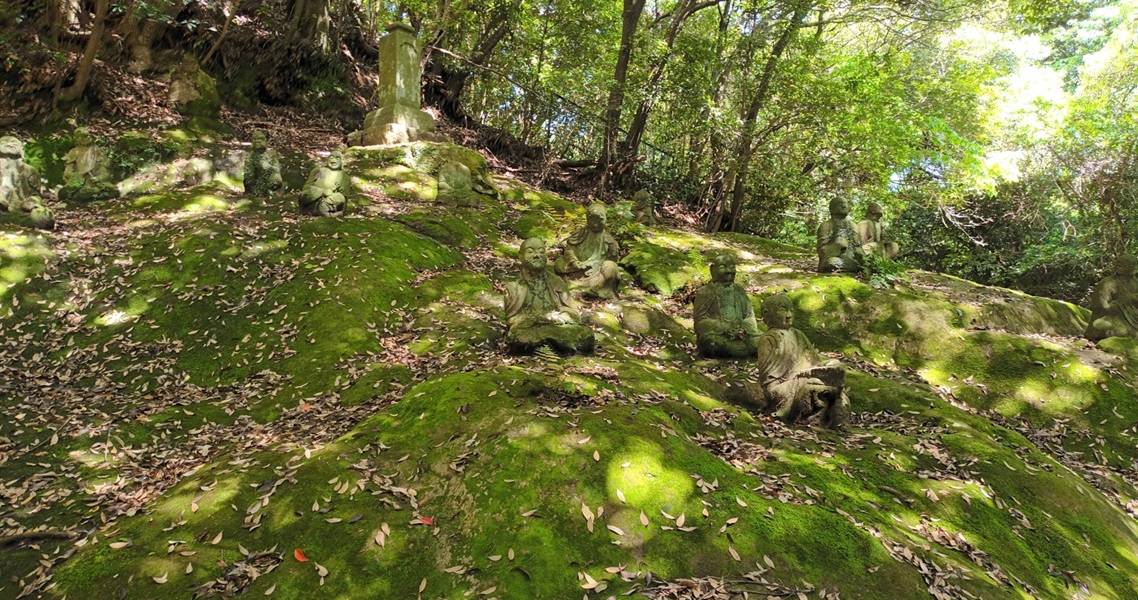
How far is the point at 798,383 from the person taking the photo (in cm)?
662

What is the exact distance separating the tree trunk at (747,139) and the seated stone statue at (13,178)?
1508 centimetres

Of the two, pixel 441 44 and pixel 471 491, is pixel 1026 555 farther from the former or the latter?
pixel 441 44

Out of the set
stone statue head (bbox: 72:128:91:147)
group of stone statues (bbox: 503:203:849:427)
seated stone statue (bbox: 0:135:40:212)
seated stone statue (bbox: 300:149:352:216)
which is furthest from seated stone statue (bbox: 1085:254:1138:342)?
stone statue head (bbox: 72:128:91:147)

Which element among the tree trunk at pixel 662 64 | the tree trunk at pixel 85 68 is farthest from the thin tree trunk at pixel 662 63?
the tree trunk at pixel 85 68

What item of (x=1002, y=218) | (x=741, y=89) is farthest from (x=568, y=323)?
(x=1002, y=218)

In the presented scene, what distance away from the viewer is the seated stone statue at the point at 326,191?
1118 cm

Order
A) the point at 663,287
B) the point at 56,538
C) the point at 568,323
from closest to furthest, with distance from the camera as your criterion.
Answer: the point at 56,538
the point at 568,323
the point at 663,287

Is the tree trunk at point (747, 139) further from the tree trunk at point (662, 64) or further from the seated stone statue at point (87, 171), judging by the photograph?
the seated stone statue at point (87, 171)

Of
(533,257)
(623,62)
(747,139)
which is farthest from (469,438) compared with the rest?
(623,62)

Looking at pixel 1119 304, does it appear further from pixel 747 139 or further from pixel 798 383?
pixel 747 139

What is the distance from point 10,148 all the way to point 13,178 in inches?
19.5

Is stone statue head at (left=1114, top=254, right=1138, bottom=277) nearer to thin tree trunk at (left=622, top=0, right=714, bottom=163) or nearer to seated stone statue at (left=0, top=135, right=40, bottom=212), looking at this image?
thin tree trunk at (left=622, top=0, right=714, bottom=163)

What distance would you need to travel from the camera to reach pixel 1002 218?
1853 cm

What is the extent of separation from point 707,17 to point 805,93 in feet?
26.1
